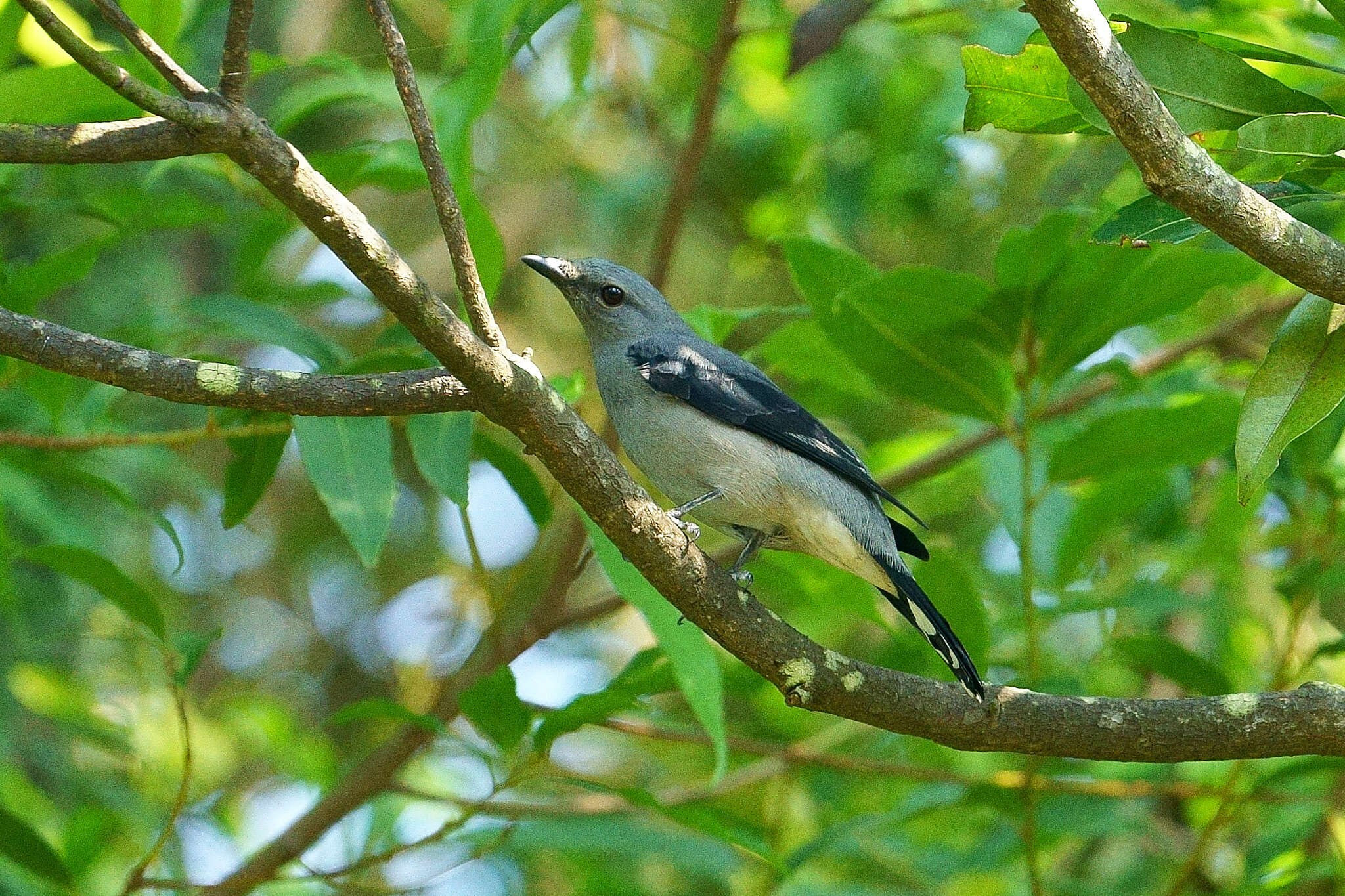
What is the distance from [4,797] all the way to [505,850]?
192 cm

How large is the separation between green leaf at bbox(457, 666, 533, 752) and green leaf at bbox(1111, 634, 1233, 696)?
186 cm

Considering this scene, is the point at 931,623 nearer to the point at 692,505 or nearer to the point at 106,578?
the point at 692,505

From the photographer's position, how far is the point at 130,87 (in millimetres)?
2258

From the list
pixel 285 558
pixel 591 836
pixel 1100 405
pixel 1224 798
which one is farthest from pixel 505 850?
pixel 285 558

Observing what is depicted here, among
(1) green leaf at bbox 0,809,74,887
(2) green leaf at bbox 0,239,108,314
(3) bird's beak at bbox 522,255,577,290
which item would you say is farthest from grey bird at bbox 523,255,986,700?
(1) green leaf at bbox 0,809,74,887

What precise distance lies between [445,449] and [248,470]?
0.64 meters

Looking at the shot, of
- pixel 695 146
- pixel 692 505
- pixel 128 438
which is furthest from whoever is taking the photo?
pixel 695 146

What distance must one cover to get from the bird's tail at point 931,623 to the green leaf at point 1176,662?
0.61 m

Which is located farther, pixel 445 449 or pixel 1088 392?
pixel 1088 392

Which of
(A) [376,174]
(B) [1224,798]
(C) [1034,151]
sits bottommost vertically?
(B) [1224,798]

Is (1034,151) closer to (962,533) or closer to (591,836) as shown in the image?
(962,533)

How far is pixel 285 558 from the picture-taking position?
341 inches

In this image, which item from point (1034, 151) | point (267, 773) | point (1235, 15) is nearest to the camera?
point (1235, 15)

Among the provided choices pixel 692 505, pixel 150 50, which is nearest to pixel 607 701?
pixel 692 505
